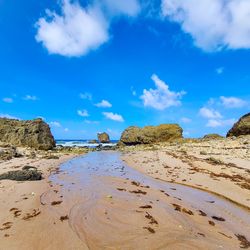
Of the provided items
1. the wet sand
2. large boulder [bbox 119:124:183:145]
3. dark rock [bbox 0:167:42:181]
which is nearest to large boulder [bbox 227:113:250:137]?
large boulder [bbox 119:124:183:145]

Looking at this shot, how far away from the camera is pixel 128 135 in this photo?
63344mm

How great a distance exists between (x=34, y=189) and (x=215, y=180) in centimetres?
785

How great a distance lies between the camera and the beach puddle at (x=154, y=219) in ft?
18.3

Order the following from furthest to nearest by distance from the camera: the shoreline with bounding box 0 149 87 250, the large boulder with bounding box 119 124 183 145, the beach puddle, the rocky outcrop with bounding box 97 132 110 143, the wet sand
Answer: the rocky outcrop with bounding box 97 132 110 143
the large boulder with bounding box 119 124 183 145
the beach puddle
the wet sand
the shoreline with bounding box 0 149 87 250

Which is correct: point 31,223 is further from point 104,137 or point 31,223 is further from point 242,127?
point 104,137

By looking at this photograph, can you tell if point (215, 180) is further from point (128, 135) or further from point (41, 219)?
point (128, 135)

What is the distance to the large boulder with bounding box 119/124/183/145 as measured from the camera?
58803 mm

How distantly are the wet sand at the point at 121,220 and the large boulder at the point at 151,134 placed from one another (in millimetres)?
48261

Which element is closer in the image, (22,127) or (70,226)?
(70,226)

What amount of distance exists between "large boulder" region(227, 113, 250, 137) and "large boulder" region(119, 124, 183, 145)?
52.5ft

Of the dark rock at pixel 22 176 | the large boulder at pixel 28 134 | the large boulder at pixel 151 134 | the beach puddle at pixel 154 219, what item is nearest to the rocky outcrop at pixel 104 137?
the large boulder at pixel 151 134

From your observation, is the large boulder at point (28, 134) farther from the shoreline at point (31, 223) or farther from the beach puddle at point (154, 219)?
the beach puddle at point (154, 219)

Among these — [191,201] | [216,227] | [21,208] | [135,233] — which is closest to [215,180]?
[191,201]

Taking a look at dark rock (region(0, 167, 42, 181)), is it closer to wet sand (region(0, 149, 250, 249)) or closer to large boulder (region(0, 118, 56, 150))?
wet sand (region(0, 149, 250, 249))
